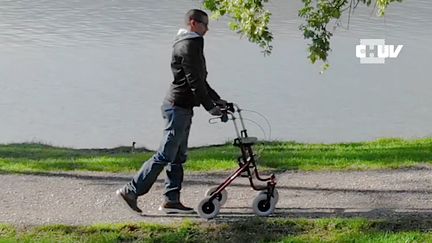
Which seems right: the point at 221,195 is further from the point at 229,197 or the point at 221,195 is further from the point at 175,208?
the point at 229,197

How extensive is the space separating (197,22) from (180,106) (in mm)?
642

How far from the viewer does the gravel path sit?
6680mm

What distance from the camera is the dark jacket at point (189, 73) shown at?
6.11 meters

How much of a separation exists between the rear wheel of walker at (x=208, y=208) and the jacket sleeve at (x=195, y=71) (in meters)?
0.77

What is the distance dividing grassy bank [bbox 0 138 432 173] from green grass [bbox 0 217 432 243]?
2531 millimetres

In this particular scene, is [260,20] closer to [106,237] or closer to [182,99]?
[182,99]

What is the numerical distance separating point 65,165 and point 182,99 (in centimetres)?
358

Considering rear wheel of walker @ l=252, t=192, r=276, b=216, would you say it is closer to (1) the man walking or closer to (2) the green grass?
(2) the green grass

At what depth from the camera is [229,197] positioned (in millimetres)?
7277

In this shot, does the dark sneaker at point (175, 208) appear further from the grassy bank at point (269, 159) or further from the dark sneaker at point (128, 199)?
the grassy bank at point (269, 159)

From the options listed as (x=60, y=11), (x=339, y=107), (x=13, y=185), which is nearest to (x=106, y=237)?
(x=13, y=185)

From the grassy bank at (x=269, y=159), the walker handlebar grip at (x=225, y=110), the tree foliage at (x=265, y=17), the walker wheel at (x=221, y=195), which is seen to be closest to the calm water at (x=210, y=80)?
the grassy bank at (x=269, y=159)

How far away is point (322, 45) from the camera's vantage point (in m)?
8.88

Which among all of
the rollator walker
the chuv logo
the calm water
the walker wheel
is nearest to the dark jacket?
the rollator walker
